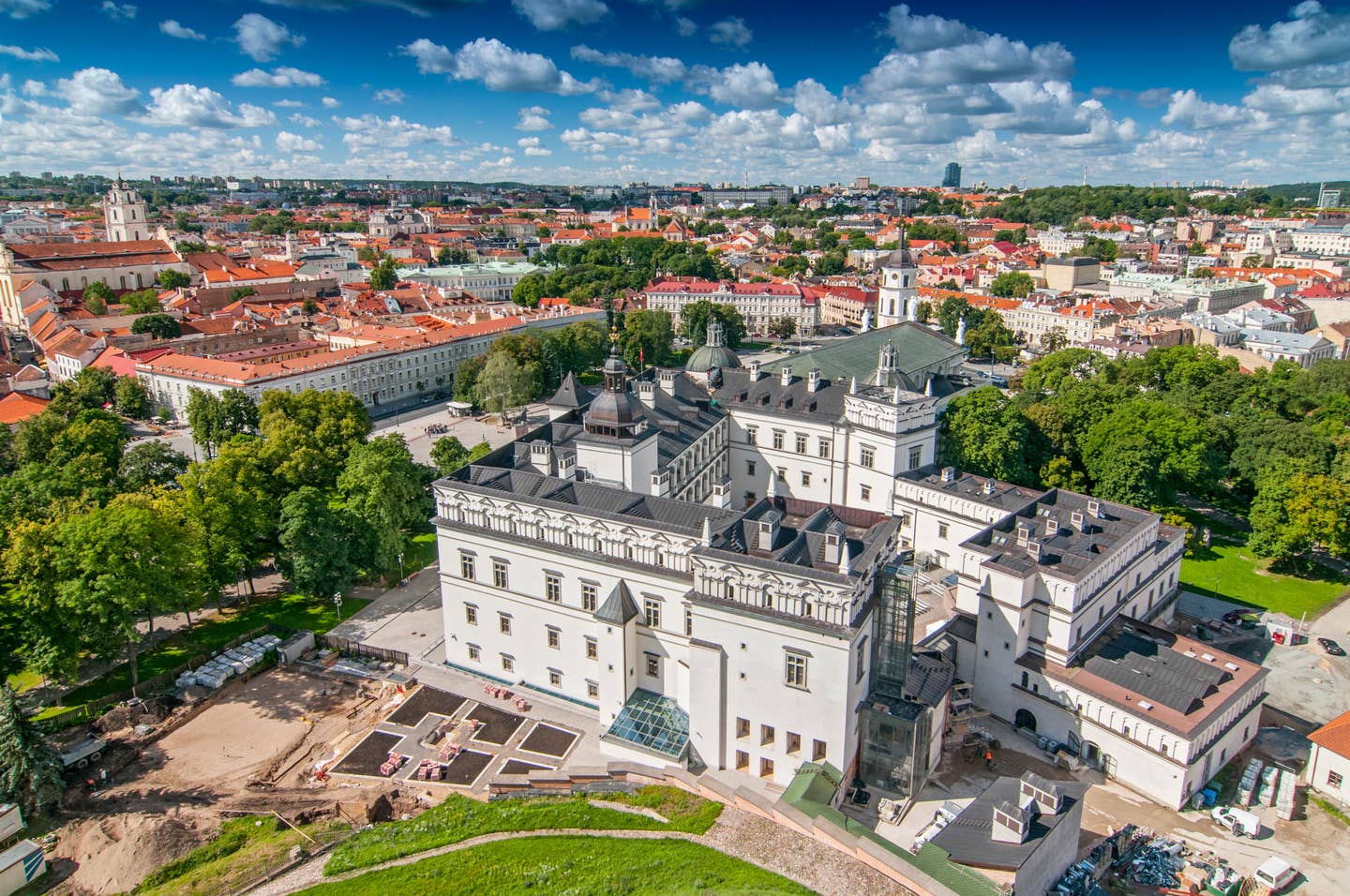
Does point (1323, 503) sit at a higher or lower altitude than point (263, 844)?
higher

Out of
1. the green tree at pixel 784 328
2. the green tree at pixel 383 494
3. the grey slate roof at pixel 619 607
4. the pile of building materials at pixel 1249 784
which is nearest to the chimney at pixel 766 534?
the grey slate roof at pixel 619 607

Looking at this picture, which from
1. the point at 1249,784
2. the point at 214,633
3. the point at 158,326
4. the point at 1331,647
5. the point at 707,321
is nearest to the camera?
the point at 1249,784

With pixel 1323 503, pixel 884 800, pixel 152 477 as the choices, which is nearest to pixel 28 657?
pixel 152 477

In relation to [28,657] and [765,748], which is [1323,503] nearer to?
[765,748]

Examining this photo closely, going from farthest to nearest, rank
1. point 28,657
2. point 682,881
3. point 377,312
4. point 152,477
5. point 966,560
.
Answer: point 377,312
point 152,477
point 966,560
point 28,657
point 682,881

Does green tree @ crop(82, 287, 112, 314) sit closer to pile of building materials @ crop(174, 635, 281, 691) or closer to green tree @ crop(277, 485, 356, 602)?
green tree @ crop(277, 485, 356, 602)

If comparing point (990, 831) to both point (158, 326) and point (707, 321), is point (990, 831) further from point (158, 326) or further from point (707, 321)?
point (158, 326)

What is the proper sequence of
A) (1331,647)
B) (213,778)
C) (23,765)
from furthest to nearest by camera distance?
(1331,647), (213,778), (23,765)

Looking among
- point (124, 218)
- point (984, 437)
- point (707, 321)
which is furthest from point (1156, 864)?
point (124, 218)
